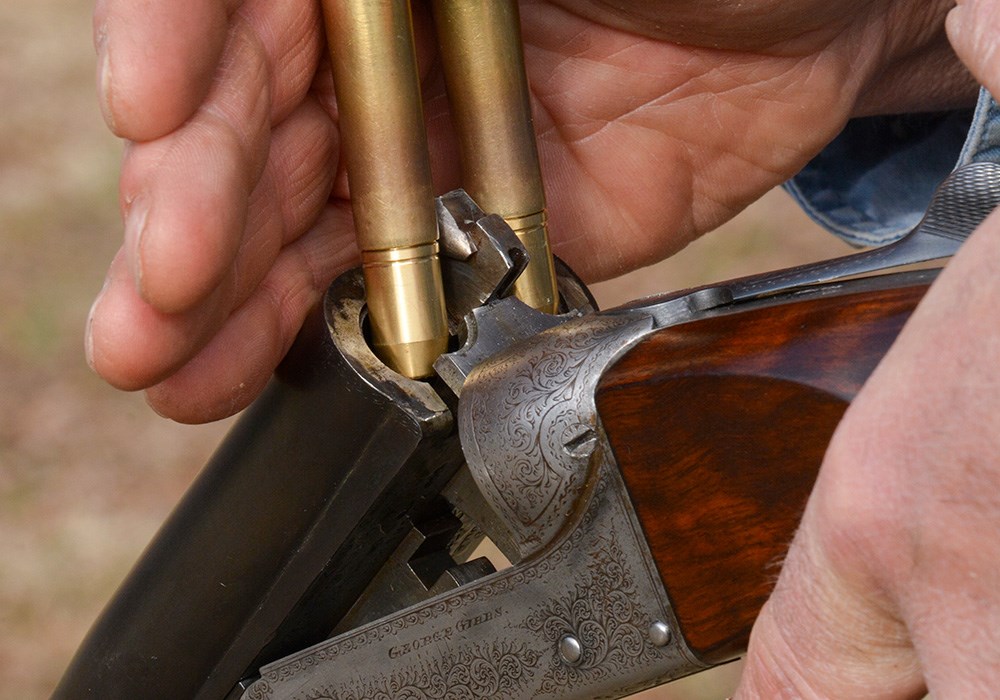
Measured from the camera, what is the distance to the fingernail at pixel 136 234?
1.37 meters

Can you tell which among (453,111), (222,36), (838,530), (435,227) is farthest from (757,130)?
(838,530)

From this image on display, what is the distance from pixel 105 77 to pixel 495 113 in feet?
1.62

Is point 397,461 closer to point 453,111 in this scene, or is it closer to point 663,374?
point 663,374

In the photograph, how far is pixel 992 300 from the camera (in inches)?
31.0

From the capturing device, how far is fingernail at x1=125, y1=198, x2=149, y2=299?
53.8 inches

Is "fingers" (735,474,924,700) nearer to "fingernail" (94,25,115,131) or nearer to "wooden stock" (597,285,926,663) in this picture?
"wooden stock" (597,285,926,663)

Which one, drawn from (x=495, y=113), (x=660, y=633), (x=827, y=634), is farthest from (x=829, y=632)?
(x=495, y=113)

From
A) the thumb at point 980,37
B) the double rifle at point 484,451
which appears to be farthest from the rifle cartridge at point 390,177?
the thumb at point 980,37

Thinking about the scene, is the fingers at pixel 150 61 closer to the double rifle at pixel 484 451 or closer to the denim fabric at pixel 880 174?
the double rifle at pixel 484 451

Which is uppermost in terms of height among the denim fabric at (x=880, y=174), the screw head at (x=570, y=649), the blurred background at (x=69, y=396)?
the screw head at (x=570, y=649)

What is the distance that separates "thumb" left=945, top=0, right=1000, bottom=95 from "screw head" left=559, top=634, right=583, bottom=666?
679 mm

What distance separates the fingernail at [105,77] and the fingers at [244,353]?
325 millimetres

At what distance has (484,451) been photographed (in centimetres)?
124

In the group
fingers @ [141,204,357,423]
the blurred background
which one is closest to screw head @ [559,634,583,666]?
fingers @ [141,204,357,423]
